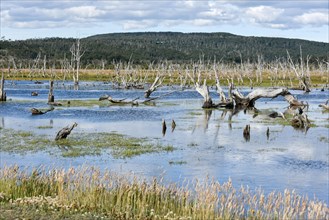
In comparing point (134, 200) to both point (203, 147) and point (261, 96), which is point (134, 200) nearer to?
point (203, 147)

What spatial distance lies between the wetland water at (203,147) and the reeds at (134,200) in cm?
196

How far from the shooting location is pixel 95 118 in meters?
40.9

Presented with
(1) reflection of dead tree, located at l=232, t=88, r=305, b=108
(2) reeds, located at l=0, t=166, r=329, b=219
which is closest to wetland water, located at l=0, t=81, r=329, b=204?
(2) reeds, located at l=0, t=166, r=329, b=219

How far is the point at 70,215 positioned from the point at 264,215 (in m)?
4.23

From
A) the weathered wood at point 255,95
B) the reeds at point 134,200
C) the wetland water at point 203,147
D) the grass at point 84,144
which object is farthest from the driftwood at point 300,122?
the reeds at point 134,200

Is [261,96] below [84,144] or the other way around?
the other way around

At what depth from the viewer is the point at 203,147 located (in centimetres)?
2764

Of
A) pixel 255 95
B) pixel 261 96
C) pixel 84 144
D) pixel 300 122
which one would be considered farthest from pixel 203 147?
pixel 261 96

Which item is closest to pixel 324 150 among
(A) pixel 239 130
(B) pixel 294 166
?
(B) pixel 294 166

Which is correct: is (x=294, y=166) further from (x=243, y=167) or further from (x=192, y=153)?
(x=192, y=153)

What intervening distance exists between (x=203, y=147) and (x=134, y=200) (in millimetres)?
14347

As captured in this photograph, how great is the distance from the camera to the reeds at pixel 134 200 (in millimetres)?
12586

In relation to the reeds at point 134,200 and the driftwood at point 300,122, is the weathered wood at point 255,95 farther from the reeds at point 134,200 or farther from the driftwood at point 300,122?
the reeds at point 134,200

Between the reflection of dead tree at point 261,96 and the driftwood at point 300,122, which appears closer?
the driftwood at point 300,122
